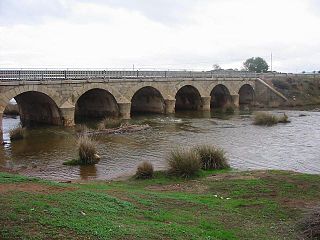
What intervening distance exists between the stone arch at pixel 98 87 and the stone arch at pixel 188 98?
14279mm

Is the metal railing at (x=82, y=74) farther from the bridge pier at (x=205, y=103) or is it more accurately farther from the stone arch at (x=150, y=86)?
the bridge pier at (x=205, y=103)

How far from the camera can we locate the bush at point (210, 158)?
62.0 ft

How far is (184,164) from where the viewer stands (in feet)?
56.4

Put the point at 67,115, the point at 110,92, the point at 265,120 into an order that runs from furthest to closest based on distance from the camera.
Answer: the point at 110,92
the point at 265,120
the point at 67,115

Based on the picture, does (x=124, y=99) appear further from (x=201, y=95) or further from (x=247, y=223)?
A: (x=247, y=223)

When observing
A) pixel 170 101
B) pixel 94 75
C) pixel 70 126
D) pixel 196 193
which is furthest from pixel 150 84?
pixel 196 193

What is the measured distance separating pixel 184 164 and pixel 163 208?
211 inches

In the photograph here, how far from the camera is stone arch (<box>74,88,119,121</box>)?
41844 millimetres

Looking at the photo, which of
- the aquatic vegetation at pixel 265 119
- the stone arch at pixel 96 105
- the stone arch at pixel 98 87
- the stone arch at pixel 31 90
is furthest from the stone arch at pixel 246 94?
the stone arch at pixel 31 90

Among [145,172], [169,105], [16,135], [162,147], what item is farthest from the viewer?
[169,105]

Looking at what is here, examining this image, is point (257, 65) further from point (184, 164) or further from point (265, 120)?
point (184, 164)

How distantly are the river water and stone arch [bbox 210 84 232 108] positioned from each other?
751 inches

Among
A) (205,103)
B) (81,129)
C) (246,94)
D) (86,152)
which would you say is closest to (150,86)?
(205,103)

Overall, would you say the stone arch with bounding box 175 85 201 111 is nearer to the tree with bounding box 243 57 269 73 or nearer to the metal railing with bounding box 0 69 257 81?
the metal railing with bounding box 0 69 257 81
